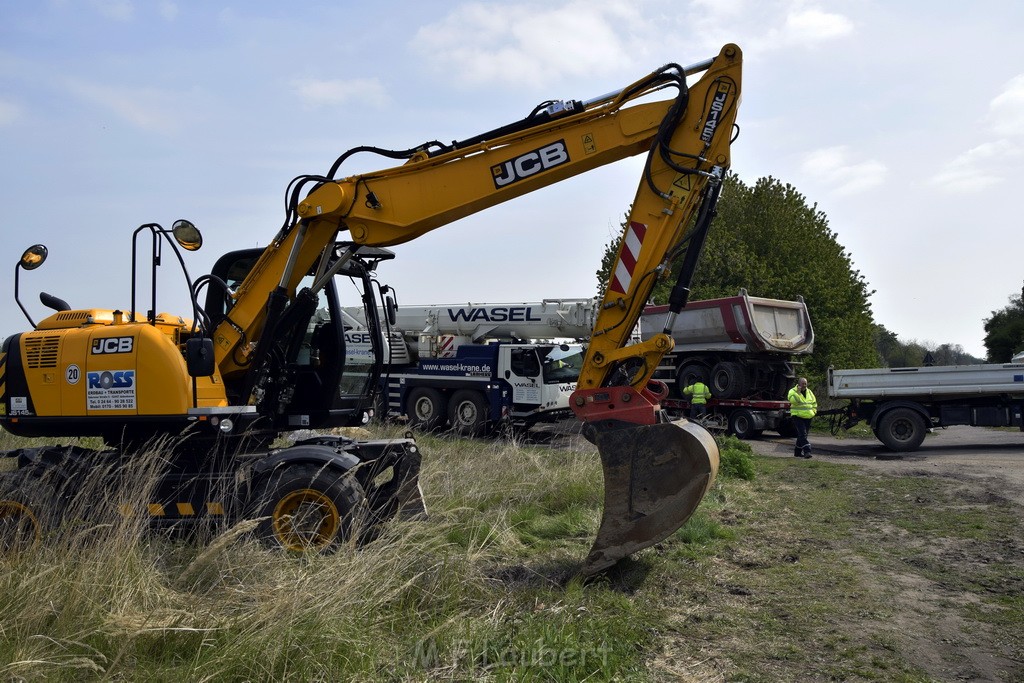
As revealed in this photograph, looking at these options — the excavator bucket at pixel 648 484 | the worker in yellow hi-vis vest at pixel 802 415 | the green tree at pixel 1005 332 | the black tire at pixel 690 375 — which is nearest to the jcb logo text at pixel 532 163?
the excavator bucket at pixel 648 484

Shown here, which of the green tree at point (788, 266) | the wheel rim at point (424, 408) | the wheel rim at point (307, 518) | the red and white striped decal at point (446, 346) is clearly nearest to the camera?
the wheel rim at point (307, 518)

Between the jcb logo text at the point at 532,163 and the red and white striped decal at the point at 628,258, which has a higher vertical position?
the jcb logo text at the point at 532,163

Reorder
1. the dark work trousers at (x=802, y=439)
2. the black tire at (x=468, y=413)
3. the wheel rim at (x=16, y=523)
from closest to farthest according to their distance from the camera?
the wheel rim at (x=16, y=523), the dark work trousers at (x=802, y=439), the black tire at (x=468, y=413)

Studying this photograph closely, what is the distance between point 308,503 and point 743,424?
561 inches

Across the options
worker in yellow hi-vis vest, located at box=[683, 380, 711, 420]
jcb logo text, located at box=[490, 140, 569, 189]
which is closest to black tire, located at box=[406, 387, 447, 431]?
worker in yellow hi-vis vest, located at box=[683, 380, 711, 420]

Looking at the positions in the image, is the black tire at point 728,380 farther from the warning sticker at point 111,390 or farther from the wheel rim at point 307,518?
the warning sticker at point 111,390

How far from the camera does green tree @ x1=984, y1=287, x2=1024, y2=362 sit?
39250 mm

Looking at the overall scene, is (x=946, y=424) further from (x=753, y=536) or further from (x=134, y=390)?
(x=134, y=390)

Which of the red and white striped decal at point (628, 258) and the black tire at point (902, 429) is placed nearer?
the red and white striped decal at point (628, 258)

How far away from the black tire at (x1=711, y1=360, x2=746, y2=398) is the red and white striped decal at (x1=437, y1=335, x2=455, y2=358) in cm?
604

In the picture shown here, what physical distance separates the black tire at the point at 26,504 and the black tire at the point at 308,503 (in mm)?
1402

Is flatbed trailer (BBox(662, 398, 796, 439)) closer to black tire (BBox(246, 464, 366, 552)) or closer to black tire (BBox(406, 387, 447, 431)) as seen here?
black tire (BBox(406, 387, 447, 431))

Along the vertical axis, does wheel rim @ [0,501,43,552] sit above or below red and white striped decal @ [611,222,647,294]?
below

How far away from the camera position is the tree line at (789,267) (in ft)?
93.8
